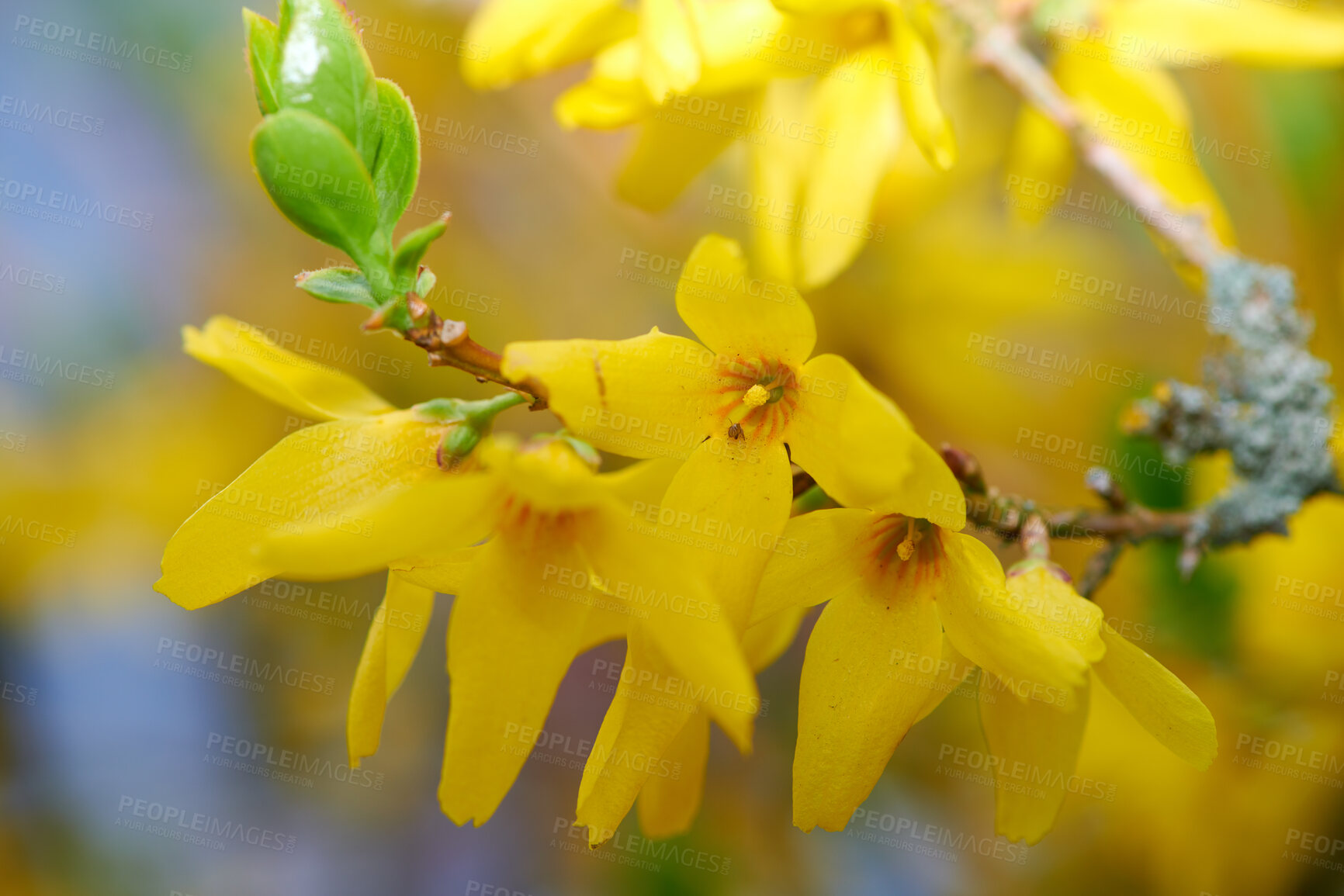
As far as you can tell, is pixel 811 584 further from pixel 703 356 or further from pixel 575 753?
pixel 575 753

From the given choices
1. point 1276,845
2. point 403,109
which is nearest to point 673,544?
point 403,109

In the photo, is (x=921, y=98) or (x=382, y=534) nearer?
(x=382, y=534)

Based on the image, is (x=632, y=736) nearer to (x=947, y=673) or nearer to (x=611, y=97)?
(x=947, y=673)

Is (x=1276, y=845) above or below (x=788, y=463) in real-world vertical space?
below

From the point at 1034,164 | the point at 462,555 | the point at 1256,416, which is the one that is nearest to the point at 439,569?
the point at 462,555

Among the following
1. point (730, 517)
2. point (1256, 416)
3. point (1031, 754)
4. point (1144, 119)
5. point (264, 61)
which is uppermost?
point (264, 61)

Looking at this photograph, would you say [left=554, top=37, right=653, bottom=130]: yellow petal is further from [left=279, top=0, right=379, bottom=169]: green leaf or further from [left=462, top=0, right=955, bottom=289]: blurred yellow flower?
[left=279, top=0, right=379, bottom=169]: green leaf
